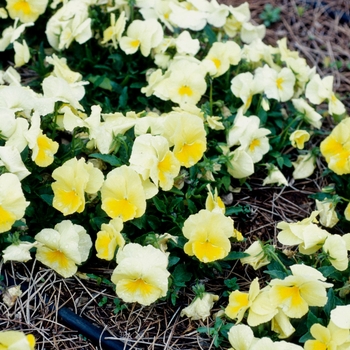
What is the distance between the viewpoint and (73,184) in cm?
217

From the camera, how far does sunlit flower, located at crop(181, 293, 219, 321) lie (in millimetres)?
2145

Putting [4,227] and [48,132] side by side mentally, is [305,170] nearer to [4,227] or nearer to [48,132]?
[48,132]

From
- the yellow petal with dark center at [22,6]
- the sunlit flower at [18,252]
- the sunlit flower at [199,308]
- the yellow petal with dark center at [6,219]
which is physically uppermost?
the yellow petal with dark center at [22,6]

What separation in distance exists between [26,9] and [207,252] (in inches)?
63.4

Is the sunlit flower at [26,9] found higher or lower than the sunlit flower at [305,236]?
higher

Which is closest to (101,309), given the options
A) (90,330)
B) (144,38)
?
(90,330)

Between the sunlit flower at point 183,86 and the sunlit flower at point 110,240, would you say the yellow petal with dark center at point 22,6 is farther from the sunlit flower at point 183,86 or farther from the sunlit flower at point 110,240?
the sunlit flower at point 110,240

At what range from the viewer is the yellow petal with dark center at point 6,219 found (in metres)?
2.01

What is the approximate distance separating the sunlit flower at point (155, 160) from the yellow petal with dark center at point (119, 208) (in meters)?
0.12

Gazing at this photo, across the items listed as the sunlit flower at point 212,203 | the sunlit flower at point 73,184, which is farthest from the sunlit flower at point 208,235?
the sunlit flower at point 73,184

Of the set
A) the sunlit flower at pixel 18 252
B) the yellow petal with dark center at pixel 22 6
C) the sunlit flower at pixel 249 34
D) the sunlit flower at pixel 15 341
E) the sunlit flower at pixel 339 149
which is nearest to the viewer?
the sunlit flower at pixel 15 341

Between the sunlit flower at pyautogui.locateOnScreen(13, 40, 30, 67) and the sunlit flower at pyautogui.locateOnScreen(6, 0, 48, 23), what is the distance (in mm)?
216

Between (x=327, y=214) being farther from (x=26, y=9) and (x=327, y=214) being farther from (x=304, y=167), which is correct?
(x=26, y=9)

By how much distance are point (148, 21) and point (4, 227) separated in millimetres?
1302
